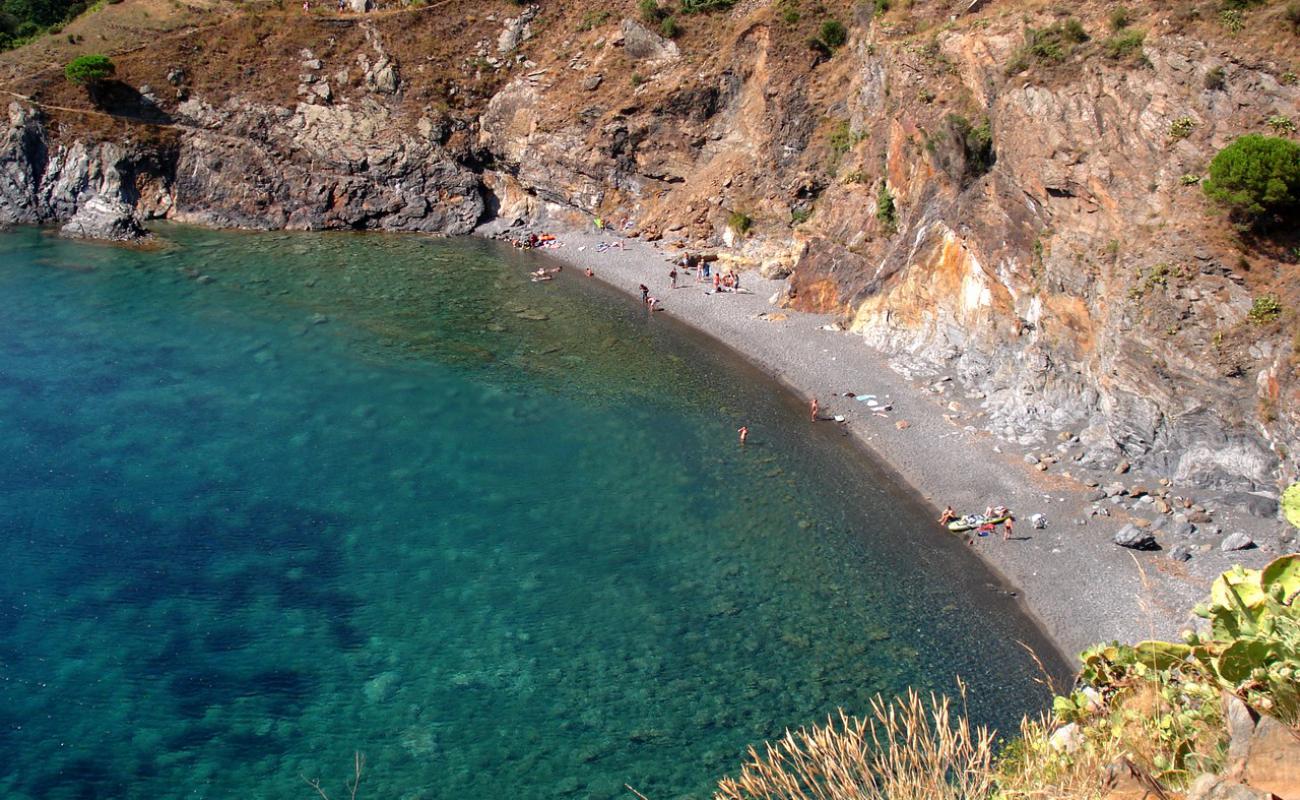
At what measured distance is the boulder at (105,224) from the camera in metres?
56.1

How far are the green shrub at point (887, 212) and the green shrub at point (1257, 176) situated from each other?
54.4 feet

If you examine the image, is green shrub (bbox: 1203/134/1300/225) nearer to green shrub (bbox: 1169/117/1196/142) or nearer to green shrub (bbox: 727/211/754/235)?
green shrub (bbox: 1169/117/1196/142)

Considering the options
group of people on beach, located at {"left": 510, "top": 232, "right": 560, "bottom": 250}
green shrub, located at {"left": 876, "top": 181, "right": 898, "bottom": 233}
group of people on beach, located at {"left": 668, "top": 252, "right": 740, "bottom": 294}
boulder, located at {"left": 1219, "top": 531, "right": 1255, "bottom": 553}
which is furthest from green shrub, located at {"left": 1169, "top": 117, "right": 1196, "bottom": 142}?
group of people on beach, located at {"left": 510, "top": 232, "right": 560, "bottom": 250}

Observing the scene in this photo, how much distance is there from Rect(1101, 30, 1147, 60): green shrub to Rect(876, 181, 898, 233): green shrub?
12.4m

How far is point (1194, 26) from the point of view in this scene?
31.6 m

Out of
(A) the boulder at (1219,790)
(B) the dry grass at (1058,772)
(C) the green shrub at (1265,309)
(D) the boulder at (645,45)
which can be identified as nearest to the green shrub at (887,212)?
(C) the green shrub at (1265,309)

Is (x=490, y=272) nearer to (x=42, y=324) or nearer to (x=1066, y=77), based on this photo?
(x=42, y=324)

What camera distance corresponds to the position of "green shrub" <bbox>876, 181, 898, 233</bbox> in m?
44.0

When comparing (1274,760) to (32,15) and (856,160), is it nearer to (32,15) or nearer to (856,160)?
(856,160)

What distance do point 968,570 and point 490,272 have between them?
35283 millimetres

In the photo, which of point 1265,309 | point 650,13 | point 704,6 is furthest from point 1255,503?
point 650,13

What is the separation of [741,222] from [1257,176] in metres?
29.2

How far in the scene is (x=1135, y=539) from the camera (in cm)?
2633

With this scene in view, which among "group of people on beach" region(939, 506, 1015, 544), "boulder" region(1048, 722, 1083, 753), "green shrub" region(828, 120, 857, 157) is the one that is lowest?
"group of people on beach" region(939, 506, 1015, 544)
